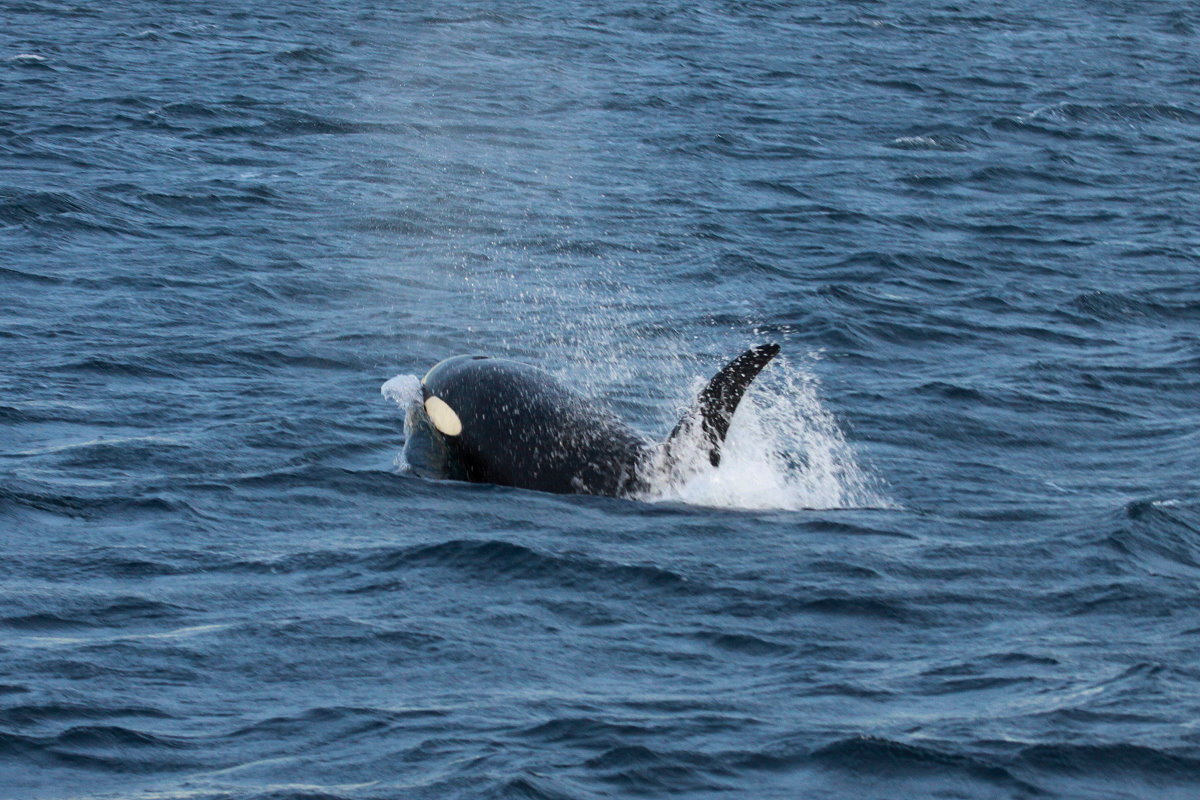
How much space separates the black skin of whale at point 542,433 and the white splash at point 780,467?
0.74 feet

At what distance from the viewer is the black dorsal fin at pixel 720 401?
11758 millimetres

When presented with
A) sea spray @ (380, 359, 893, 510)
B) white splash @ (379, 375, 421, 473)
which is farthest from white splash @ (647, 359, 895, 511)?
white splash @ (379, 375, 421, 473)

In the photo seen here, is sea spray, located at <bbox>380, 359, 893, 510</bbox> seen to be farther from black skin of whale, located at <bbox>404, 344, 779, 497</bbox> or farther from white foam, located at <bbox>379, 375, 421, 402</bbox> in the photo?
black skin of whale, located at <bbox>404, 344, 779, 497</bbox>

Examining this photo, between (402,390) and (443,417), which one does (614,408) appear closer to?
(402,390)

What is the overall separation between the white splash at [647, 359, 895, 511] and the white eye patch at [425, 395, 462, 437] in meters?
1.61

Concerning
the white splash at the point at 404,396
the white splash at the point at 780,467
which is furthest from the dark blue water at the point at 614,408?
the white splash at the point at 404,396

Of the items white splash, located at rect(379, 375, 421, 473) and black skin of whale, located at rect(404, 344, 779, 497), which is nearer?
black skin of whale, located at rect(404, 344, 779, 497)

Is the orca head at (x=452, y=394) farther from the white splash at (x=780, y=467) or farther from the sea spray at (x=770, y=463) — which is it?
the white splash at (x=780, y=467)

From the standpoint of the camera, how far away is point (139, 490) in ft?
40.2

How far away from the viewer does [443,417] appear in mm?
12844

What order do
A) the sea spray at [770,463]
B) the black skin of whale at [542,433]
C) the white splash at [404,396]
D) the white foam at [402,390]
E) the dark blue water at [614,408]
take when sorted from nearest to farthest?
the dark blue water at [614,408] < the black skin of whale at [542,433] < the sea spray at [770,463] < the white splash at [404,396] < the white foam at [402,390]

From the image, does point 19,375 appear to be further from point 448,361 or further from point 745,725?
point 745,725

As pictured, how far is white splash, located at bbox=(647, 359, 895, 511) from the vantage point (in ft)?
40.1

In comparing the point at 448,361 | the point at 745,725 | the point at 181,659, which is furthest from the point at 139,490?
the point at 745,725
